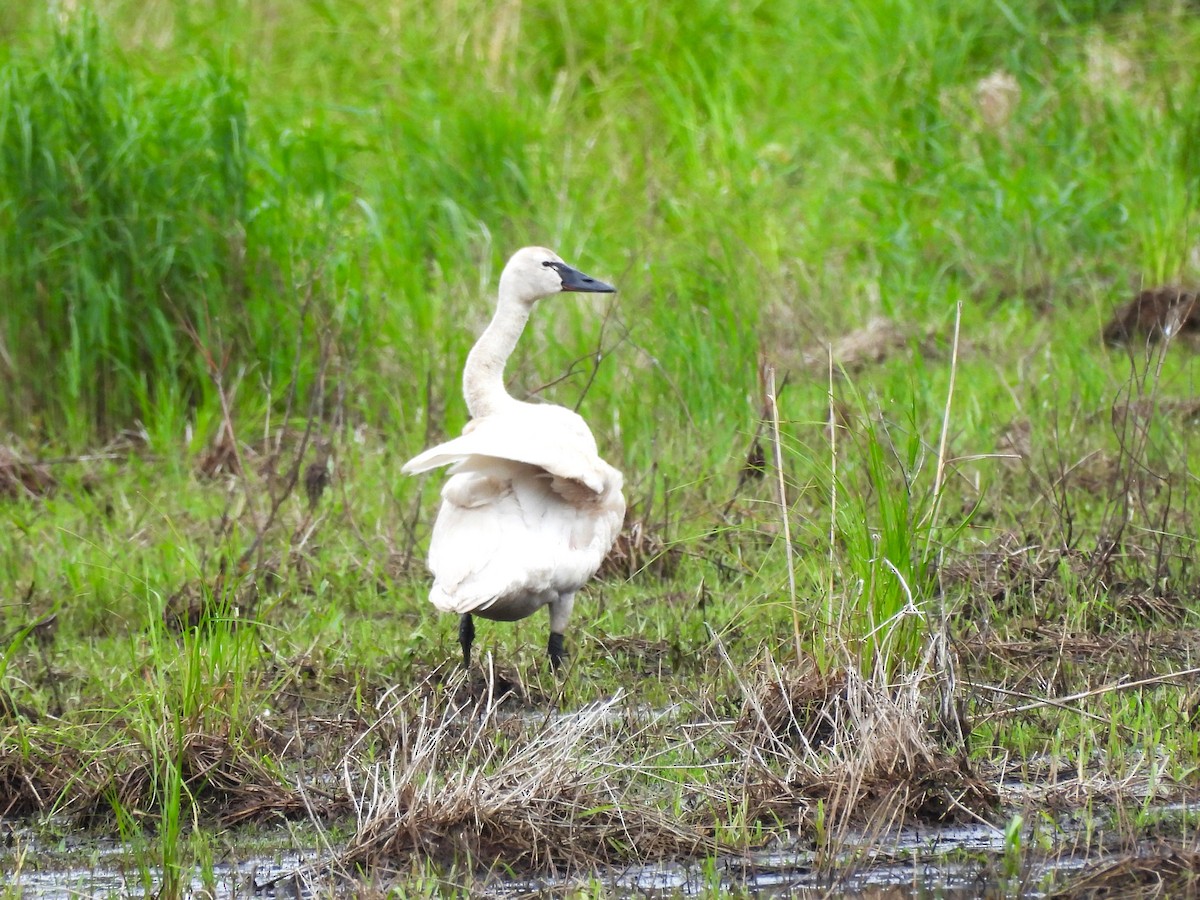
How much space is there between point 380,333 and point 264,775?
3872 millimetres

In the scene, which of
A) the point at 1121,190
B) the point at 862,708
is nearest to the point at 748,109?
the point at 1121,190

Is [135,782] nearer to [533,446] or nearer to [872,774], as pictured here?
[533,446]

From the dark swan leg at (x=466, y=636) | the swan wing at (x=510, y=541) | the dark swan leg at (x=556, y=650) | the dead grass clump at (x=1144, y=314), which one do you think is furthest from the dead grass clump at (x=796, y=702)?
the dead grass clump at (x=1144, y=314)

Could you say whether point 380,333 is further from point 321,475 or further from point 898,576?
point 898,576

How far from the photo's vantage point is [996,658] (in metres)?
4.17

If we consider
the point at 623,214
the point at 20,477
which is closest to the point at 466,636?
the point at 20,477

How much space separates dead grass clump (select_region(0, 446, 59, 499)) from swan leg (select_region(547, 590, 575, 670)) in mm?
2733

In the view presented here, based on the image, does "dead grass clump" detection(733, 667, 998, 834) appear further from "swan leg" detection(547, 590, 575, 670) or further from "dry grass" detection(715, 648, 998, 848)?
"swan leg" detection(547, 590, 575, 670)

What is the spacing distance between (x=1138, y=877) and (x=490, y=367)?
2.38 metres

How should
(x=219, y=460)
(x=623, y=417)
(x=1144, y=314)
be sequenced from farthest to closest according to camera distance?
(x=1144, y=314) < (x=219, y=460) < (x=623, y=417)

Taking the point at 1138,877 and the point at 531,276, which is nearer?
the point at 1138,877

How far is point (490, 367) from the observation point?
4672 millimetres

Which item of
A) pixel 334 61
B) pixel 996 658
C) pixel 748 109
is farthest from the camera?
pixel 334 61

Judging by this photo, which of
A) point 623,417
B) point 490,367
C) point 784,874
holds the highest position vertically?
point 490,367
